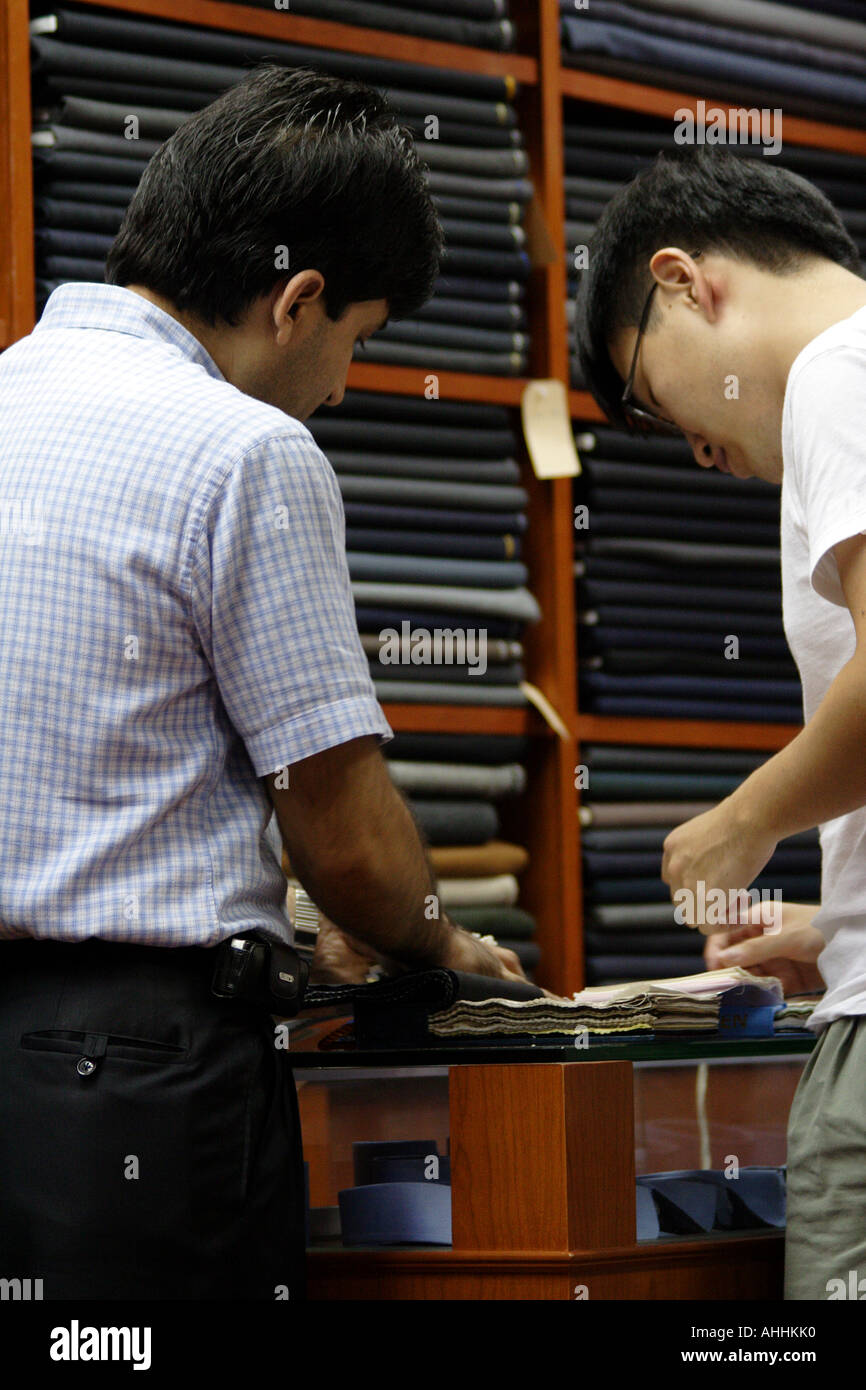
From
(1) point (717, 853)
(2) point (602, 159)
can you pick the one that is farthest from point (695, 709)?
(1) point (717, 853)

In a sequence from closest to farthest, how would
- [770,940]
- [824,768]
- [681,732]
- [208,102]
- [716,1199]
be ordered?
[824,768], [716,1199], [770,940], [208,102], [681,732]

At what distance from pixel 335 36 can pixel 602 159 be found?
1.64 feet

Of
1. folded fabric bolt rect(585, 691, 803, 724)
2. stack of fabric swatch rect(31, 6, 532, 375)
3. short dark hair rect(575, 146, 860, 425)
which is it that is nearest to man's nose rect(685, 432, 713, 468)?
short dark hair rect(575, 146, 860, 425)

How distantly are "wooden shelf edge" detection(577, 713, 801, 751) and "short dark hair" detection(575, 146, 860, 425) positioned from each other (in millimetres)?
974

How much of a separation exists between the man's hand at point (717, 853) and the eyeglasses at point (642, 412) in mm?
461

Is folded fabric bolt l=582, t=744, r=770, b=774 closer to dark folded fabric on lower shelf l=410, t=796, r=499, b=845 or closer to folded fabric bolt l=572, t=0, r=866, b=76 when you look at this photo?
Answer: dark folded fabric on lower shelf l=410, t=796, r=499, b=845

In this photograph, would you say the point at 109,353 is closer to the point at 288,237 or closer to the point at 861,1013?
the point at 288,237

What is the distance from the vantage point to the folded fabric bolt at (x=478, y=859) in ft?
8.09

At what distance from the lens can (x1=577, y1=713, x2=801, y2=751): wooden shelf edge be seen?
2596 millimetres

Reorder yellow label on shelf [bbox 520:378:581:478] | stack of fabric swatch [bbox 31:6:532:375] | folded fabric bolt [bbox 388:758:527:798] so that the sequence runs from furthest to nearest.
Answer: yellow label on shelf [bbox 520:378:581:478] → folded fabric bolt [bbox 388:758:527:798] → stack of fabric swatch [bbox 31:6:532:375]

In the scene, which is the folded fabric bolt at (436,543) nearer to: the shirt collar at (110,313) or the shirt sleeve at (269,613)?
the shirt collar at (110,313)

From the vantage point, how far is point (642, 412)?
65.4 inches

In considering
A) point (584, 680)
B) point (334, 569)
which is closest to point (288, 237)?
point (334, 569)

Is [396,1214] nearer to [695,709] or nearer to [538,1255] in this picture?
[538,1255]
